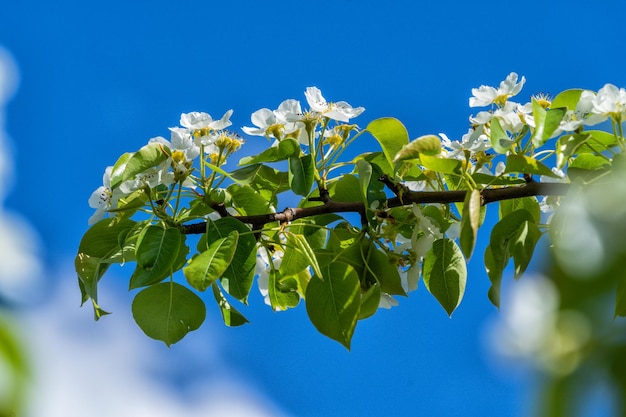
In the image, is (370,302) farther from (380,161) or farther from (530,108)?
(530,108)

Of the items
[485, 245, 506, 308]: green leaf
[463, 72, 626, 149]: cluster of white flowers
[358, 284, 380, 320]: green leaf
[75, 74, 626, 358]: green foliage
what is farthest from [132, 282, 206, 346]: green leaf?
[463, 72, 626, 149]: cluster of white flowers

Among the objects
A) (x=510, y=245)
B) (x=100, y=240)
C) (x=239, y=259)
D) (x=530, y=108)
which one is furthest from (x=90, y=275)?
(x=530, y=108)

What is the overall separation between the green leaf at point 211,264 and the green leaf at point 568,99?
0.62m

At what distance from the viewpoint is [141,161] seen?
53.8 inches

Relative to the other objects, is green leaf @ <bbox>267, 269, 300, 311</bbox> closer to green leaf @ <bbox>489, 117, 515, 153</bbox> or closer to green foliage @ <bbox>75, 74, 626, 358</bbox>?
green foliage @ <bbox>75, 74, 626, 358</bbox>

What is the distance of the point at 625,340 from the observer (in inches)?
7.7

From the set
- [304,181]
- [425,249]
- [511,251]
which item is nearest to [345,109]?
[304,181]

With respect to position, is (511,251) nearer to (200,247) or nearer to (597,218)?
(200,247)

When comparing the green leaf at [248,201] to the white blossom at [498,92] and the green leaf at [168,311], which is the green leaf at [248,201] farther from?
the white blossom at [498,92]

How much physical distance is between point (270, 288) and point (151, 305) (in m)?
0.25

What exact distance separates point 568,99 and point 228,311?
0.75 meters

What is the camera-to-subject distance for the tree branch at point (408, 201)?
1260 mm

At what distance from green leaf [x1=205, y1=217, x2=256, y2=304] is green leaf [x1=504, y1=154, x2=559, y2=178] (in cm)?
46

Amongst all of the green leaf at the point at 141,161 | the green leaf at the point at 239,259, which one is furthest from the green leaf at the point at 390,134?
the green leaf at the point at 141,161
